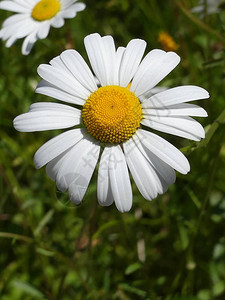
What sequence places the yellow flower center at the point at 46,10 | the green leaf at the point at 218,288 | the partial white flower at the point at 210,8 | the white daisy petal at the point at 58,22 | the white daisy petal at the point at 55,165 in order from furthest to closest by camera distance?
the partial white flower at the point at 210,8 → the yellow flower center at the point at 46,10 → the white daisy petal at the point at 58,22 → the green leaf at the point at 218,288 → the white daisy petal at the point at 55,165

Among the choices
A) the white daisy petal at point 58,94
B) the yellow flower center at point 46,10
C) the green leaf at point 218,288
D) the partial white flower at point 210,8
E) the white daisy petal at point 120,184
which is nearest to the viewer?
the white daisy petal at point 120,184

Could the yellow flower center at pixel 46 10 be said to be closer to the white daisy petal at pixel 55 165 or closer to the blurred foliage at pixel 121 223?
the blurred foliage at pixel 121 223

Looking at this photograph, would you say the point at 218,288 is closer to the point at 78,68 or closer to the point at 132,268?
the point at 132,268

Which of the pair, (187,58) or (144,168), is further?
(187,58)

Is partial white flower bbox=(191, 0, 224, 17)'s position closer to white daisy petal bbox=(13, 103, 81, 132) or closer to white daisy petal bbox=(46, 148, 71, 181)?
white daisy petal bbox=(13, 103, 81, 132)

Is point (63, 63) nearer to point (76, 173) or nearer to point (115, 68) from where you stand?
point (115, 68)

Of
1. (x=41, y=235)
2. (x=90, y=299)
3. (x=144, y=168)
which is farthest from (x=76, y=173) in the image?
(x=41, y=235)

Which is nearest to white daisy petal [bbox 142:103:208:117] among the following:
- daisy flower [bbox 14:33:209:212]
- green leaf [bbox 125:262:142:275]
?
daisy flower [bbox 14:33:209:212]

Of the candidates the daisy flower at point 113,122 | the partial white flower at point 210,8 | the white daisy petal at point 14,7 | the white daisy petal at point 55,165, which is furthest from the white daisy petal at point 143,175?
the partial white flower at point 210,8
